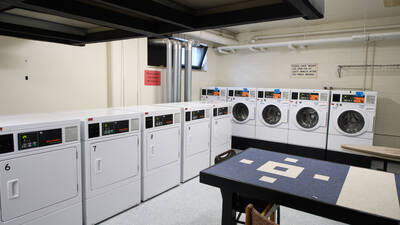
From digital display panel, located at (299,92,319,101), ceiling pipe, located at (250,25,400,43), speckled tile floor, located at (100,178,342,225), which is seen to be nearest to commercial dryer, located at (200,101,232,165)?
speckled tile floor, located at (100,178,342,225)

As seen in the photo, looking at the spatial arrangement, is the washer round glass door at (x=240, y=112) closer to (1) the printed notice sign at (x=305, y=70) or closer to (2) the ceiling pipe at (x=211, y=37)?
(1) the printed notice sign at (x=305, y=70)

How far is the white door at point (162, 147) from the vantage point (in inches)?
134

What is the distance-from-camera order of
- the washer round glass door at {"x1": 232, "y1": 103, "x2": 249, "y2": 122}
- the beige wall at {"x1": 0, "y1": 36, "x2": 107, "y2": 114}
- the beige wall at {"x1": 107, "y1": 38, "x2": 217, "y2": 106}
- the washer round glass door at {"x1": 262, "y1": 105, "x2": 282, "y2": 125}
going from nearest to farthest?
the beige wall at {"x1": 0, "y1": 36, "x2": 107, "y2": 114}, the beige wall at {"x1": 107, "y1": 38, "x2": 217, "y2": 106}, the washer round glass door at {"x1": 262, "y1": 105, "x2": 282, "y2": 125}, the washer round glass door at {"x1": 232, "y1": 103, "x2": 249, "y2": 122}

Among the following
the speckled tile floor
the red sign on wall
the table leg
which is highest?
the red sign on wall

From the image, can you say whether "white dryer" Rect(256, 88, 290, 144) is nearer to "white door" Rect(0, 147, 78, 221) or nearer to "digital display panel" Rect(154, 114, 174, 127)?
"digital display panel" Rect(154, 114, 174, 127)

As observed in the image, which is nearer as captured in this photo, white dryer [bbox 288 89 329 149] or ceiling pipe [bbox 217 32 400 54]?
ceiling pipe [bbox 217 32 400 54]

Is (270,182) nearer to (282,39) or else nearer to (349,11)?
(349,11)

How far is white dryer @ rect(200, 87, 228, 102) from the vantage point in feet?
20.4

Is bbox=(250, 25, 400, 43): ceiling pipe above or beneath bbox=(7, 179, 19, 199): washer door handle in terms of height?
above

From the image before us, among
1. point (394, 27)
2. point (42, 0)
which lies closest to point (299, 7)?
point (42, 0)

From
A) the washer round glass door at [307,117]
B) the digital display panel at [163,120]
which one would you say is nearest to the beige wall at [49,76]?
the digital display panel at [163,120]

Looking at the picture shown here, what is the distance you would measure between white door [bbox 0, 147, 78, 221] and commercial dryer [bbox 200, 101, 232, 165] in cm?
254

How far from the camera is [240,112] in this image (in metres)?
6.34

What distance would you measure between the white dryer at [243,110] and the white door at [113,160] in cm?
330
